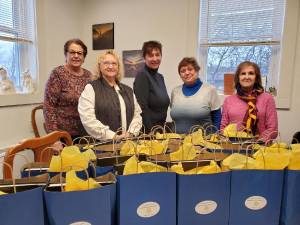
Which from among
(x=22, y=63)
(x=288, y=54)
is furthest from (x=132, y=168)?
(x=22, y=63)

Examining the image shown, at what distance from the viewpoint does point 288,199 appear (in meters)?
0.78

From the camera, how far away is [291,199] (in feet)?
A: 2.58

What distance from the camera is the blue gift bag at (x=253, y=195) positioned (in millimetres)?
756

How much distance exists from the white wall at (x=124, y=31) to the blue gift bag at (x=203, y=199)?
2.11m

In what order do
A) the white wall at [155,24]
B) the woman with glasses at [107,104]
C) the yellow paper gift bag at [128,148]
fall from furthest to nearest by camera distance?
the white wall at [155,24] → the woman with glasses at [107,104] → the yellow paper gift bag at [128,148]

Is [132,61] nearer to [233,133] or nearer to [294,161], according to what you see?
[233,133]

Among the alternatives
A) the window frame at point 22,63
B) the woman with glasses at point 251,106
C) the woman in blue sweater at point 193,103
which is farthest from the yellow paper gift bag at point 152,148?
the window frame at point 22,63

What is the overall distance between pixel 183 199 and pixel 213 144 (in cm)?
37

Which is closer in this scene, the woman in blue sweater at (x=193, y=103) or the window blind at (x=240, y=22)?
the woman in blue sweater at (x=193, y=103)

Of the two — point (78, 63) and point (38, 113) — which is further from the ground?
point (78, 63)

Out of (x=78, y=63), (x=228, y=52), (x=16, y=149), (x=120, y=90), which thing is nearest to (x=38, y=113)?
(x=78, y=63)

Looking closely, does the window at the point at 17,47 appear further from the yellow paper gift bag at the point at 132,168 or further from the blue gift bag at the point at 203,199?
the blue gift bag at the point at 203,199

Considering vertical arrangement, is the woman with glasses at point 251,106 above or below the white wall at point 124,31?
below

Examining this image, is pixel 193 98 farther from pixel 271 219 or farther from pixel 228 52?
pixel 228 52
